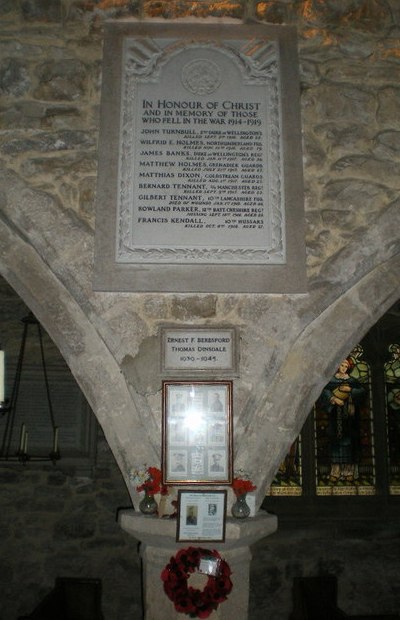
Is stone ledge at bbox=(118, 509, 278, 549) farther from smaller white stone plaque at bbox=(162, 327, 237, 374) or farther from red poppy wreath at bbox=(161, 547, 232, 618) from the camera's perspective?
smaller white stone plaque at bbox=(162, 327, 237, 374)

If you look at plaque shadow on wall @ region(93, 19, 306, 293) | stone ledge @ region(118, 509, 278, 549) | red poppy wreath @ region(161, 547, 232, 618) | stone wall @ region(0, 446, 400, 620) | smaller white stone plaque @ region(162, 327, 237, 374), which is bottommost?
stone wall @ region(0, 446, 400, 620)

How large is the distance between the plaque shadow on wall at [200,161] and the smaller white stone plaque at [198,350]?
0.20m

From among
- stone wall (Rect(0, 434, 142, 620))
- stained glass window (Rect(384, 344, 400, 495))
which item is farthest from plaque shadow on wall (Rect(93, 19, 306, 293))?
stained glass window (Rect(384, 344, 400, 495))

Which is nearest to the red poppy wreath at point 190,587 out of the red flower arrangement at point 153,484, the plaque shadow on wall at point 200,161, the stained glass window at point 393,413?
the red flower arrangement at point 153,484

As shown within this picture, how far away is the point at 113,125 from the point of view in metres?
2.54

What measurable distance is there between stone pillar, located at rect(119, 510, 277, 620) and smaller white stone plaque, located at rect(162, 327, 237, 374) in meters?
0.63

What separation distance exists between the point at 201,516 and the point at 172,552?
209 mm

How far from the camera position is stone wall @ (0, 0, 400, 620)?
2297mm

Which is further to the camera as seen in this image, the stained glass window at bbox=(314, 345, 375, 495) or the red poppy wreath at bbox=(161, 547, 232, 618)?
the stained glass window at bbox=(314, 345, 375, 495)

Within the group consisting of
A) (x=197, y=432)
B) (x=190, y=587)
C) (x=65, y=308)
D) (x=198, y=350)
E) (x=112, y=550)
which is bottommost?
(x=112, y=550)

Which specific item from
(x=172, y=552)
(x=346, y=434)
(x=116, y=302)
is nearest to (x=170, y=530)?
(x=172, y=552)

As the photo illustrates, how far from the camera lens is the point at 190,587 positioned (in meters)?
2.12

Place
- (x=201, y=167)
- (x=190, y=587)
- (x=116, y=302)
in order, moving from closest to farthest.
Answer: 1. (x=190, y=587)
2. (x=116, y=302)
3. (x=201, y=167)

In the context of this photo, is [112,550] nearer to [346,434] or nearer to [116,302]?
[346,434]
